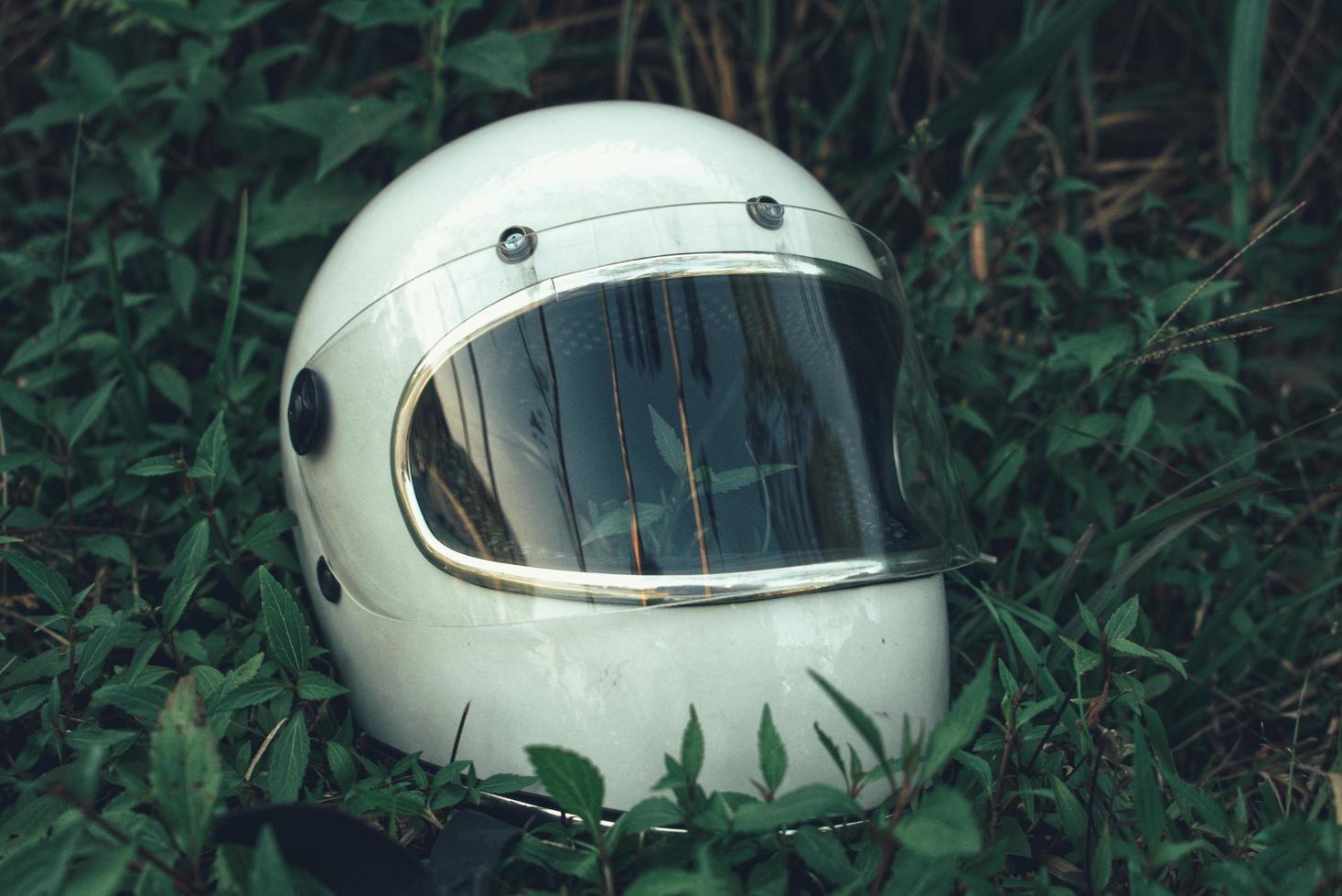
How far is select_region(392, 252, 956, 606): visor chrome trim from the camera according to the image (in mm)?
1210

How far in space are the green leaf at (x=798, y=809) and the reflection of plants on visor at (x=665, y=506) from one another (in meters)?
0.31

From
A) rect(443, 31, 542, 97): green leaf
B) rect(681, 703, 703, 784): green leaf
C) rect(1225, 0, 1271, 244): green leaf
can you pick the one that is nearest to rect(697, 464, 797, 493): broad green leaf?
rect(681, 703, 703, 784): green leaf

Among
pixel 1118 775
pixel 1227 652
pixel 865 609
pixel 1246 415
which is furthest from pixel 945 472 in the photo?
pixel 1246 415

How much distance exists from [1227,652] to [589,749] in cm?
109

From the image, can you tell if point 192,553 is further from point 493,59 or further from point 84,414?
point 493,59

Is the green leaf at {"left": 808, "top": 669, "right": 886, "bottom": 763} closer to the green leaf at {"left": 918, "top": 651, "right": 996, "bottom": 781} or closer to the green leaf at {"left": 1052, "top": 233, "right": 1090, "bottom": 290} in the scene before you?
the green leaf at {"left": 918, "top": 651, "right": 996, "bottom": 781}

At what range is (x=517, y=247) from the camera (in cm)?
135

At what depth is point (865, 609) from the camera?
1.28m

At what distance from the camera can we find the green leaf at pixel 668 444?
4.05 ft

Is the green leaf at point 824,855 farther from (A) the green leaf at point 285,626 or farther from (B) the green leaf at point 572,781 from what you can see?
(A) the green leaf at point 285,626

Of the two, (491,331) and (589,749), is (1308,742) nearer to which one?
(589,749)

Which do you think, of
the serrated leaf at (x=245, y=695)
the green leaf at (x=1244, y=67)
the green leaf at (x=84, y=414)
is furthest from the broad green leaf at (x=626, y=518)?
the green leaf at (x=1244, y=67)

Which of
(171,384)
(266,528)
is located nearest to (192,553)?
(266,528)

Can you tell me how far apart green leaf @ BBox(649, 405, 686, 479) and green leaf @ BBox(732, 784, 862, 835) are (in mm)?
398
